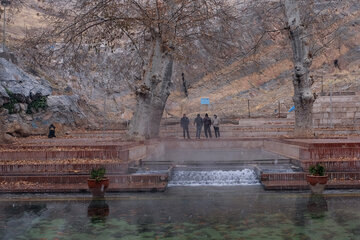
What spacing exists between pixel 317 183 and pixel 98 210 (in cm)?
549

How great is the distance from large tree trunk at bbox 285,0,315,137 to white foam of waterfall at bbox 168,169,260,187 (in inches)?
289

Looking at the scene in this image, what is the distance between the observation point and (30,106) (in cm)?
2966

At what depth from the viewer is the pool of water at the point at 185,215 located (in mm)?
7094

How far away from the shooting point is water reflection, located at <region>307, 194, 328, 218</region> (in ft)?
27.6

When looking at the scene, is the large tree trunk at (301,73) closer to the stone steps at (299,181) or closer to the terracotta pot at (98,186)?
the stone steps at (299,181)

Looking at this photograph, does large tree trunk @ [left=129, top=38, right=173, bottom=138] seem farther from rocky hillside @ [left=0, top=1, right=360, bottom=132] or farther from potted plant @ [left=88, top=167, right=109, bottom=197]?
rocky hillside @ [left=0, top=1, right=360, bottom=132]

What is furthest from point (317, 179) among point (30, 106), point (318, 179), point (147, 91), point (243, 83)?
point (243, 83)

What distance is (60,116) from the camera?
3136cm

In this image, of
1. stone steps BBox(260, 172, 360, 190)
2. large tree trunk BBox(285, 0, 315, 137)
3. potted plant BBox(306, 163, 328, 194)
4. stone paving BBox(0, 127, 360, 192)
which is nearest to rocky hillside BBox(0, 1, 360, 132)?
large tree trunk BBox(285, 0, 315, 137)

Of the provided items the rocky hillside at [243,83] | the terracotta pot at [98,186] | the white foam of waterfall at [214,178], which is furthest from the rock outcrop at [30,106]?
the terracotta pot at [98,186]

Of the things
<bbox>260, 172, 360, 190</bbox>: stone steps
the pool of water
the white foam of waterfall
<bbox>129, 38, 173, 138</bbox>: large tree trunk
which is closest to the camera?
the pool of water

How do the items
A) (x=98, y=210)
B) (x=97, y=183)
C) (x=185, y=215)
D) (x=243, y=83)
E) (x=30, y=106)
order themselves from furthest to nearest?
(x=243, y=83)
(x=30, y=106)
(x=97, y=183)
(x=98, y=210)
(x=185, y=215)

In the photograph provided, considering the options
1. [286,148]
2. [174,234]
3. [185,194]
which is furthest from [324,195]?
[286,148]

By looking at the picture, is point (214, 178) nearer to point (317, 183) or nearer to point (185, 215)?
point (317, 183)
